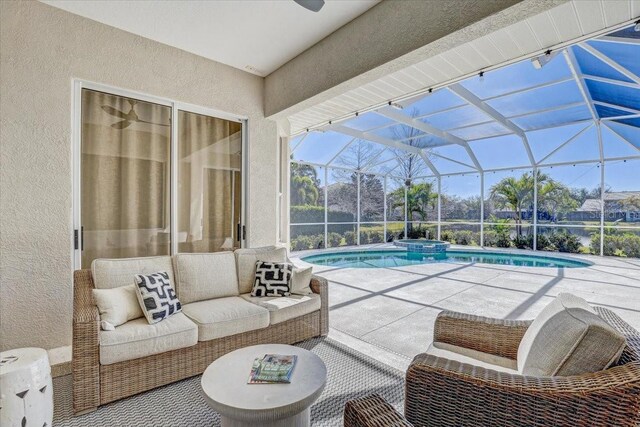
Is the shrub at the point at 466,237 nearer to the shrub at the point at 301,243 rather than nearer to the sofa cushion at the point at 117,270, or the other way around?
the shrub at the point at 301,243

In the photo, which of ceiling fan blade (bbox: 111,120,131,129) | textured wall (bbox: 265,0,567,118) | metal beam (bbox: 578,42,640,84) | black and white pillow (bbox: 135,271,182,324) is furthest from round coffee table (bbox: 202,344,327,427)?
metal beam (bbox: 578,42,640,84)

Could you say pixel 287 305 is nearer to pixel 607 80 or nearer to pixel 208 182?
pixel 208 182

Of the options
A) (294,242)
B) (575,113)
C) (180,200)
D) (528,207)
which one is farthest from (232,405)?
(528,207)

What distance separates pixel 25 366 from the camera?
1765mm

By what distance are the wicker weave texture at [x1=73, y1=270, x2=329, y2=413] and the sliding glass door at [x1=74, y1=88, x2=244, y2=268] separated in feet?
2.48

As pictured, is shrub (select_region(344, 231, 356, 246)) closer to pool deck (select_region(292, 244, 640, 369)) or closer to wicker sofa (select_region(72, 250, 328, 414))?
pool deck (select_region(292, 244, 640, 369))

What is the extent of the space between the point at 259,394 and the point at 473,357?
1.26m

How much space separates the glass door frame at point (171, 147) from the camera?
10.3 feet

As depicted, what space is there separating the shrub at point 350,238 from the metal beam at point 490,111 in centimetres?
590

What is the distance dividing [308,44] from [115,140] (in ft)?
7.73

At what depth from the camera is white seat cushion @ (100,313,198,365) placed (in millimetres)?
2223

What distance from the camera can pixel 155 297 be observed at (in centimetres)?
261

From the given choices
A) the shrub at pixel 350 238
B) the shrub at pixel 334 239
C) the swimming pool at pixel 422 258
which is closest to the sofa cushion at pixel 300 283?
the swimming pool at pixel 422 258

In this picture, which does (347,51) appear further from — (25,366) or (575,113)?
(575,113)
